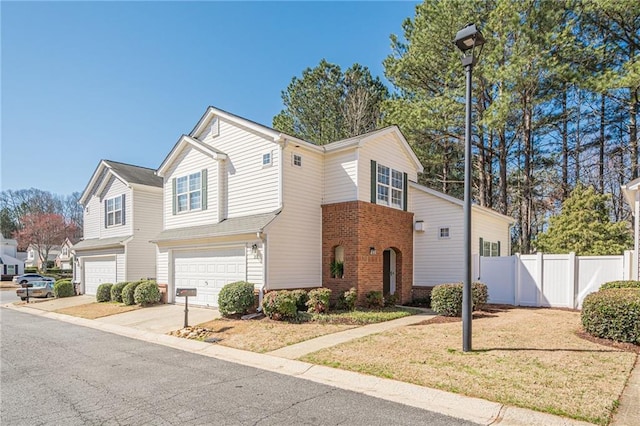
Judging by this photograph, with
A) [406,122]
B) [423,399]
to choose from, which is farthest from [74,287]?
[423,399]

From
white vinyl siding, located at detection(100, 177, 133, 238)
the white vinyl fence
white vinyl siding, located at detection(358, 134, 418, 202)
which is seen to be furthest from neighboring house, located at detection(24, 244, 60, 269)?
the white vinyl fence

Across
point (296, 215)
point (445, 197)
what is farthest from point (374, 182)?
point (445, 197)

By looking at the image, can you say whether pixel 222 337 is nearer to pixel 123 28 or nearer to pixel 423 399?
Result: pixel 423 399

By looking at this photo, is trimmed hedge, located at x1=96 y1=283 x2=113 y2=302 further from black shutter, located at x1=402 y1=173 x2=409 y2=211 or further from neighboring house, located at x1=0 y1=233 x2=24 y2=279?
neighboring house, located at x1=0 y1=233 x2=24 y2=279

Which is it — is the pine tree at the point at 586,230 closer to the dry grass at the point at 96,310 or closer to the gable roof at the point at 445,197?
the gable roof at the point at 445,197

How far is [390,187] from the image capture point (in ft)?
52.9

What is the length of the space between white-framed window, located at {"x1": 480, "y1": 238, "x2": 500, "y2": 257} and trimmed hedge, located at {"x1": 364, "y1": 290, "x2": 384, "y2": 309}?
691cm

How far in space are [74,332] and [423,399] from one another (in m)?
11.3

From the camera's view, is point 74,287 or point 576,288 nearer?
point 576,288

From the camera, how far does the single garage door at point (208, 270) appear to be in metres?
14.2

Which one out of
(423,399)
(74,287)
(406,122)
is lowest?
(74,287)

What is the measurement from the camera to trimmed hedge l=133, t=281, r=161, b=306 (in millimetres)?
16344

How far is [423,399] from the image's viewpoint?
5.60 metres

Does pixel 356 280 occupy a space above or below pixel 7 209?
below
